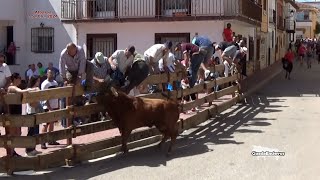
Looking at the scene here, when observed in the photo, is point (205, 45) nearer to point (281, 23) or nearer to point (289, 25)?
point (281, 23)

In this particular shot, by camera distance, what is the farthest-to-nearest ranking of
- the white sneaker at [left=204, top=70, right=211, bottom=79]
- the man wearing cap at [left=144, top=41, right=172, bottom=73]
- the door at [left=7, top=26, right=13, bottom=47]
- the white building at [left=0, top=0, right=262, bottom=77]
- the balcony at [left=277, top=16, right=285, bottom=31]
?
the balcony at [left=277, top=16, right=285, bottom=31] → the door at [left=7, top=26, right=13, bottom=47] → the white building at [left=0, top=0, right=262, bottom=77] → the white sneaker at [left=204, top=70, right=211, bottom=79] → the man wearing cap at [left=144, top=41, right=172, bottom=73]

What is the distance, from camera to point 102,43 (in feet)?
72.6

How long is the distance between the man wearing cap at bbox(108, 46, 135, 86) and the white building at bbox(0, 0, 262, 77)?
428 inches

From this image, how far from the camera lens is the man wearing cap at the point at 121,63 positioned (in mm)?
9445

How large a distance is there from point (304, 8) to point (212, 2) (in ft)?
221

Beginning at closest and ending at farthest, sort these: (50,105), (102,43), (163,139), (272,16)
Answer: (163,139) < (50,105) < (102,43) < (272,16)

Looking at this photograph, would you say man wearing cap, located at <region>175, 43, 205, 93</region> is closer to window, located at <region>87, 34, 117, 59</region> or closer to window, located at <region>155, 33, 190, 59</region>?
window, located at <region>155, 33, 190, 59</region>

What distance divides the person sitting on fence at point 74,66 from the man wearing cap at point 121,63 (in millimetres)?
808

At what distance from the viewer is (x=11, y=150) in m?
7.48

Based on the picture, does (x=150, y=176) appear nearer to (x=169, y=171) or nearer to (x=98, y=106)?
(x=169, y=171)

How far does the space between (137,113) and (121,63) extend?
1353mm

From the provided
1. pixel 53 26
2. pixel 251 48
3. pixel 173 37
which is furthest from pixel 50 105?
pixel 251 48

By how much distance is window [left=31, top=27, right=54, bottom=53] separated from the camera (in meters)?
22.6

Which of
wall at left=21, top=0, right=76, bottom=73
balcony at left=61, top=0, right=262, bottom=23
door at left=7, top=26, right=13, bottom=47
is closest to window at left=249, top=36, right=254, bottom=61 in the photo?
balcony at left=61, top=0, right=262, bottom=23
